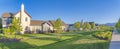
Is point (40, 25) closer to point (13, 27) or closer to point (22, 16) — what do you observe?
point (22, 16)

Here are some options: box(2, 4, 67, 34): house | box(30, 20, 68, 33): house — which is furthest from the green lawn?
box(30, 20, 68, 33): house

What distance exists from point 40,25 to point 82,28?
10791 mm

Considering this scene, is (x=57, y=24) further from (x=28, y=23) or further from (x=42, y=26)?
(x=42, y=26)

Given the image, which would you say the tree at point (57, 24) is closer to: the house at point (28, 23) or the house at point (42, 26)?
the house at point (28, 23)

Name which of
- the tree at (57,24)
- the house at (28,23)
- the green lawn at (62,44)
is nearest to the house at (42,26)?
the house at (28,23)

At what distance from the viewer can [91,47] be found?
9750 mm

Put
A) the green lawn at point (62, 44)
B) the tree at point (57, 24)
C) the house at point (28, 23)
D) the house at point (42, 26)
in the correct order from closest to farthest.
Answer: the green lawn at point (62, 44), the tree at point (57, 24), the house at point (28, 23), the house at point (42, 26)

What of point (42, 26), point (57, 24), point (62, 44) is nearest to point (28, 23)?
point (57, 24)

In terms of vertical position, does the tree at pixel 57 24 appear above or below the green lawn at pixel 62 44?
above

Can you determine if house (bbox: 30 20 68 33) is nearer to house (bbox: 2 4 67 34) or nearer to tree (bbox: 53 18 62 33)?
house (bbox: 2 4 67 34)

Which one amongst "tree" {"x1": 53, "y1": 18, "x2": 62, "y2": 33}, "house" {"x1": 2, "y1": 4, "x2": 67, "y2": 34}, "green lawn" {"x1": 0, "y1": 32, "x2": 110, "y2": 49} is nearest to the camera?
"green lawn" {"x1": 0, "y1": 32, "x2": 110, "y2": 49}

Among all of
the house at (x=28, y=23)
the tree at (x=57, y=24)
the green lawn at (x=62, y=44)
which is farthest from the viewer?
the house at (x=28, y=23)

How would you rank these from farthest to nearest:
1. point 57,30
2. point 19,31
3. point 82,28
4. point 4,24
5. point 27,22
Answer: point 82,28, point 4,24, point 27,22, point 57,30, point 19,31

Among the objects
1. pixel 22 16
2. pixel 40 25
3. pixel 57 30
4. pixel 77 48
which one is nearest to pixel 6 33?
pixel 22 16
